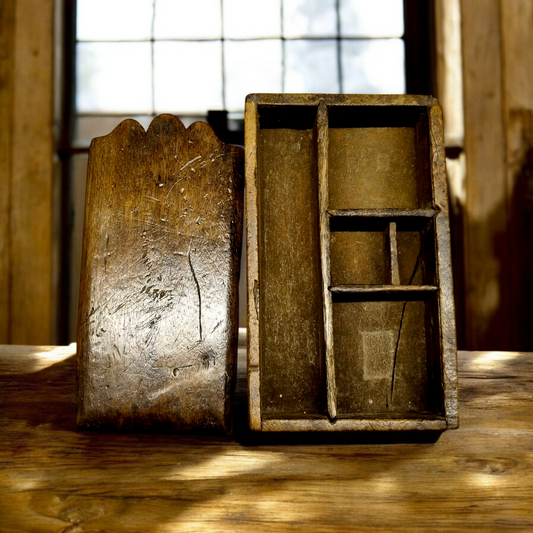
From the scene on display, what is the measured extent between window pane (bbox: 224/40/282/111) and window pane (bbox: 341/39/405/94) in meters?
0.33

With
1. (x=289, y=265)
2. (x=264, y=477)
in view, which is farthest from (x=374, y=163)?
(x=264, y=477)

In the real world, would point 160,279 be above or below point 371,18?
below

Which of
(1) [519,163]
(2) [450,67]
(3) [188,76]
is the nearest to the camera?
(1) [519,163]

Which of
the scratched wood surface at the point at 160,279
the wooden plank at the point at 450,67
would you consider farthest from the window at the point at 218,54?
the scratched wood surface at the point at 160,279

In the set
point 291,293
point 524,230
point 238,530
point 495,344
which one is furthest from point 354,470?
point 524,230

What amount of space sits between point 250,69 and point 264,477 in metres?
2.10

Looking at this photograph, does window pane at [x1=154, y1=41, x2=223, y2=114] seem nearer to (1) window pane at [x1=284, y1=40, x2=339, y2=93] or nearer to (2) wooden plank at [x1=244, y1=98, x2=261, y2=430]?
(1) window pane at [x1=284, y1=40, x2=339, y2=93]

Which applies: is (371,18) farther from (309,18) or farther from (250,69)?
(250,69)

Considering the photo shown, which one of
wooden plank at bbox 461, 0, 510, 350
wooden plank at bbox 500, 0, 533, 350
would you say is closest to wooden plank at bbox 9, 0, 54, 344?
wooden plank at bbox 461, 0, 510, 350

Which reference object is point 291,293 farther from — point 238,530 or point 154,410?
point 238,530

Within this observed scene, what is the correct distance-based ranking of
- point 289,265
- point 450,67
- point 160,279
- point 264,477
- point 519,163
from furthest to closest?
point 450,67, point 519,163, point 289,265, point 160,279, point 264,477

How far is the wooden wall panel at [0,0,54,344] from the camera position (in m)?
2.46

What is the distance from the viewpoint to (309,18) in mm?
2777

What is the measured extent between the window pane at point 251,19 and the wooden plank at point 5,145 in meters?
0.98
